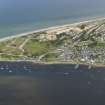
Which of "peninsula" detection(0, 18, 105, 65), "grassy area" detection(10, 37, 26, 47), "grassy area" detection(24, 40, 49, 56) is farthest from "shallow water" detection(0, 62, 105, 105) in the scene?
"grassy area" detection(10, 37, 26, 47)

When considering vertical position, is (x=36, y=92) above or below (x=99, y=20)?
below

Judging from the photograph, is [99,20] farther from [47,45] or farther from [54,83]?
[54,83]

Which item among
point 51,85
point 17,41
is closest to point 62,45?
point 17,41

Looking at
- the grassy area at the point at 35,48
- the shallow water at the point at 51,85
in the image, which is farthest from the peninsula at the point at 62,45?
the shallow water at the point at 51,85

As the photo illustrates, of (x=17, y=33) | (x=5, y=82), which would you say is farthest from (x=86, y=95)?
(x=17, y=33)

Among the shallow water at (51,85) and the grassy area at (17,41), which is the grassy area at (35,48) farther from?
the shallow water at (51,85)

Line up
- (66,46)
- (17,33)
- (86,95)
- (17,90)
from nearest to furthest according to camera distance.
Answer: (86,95) < (17,90) < (66,46) < (17,33)
